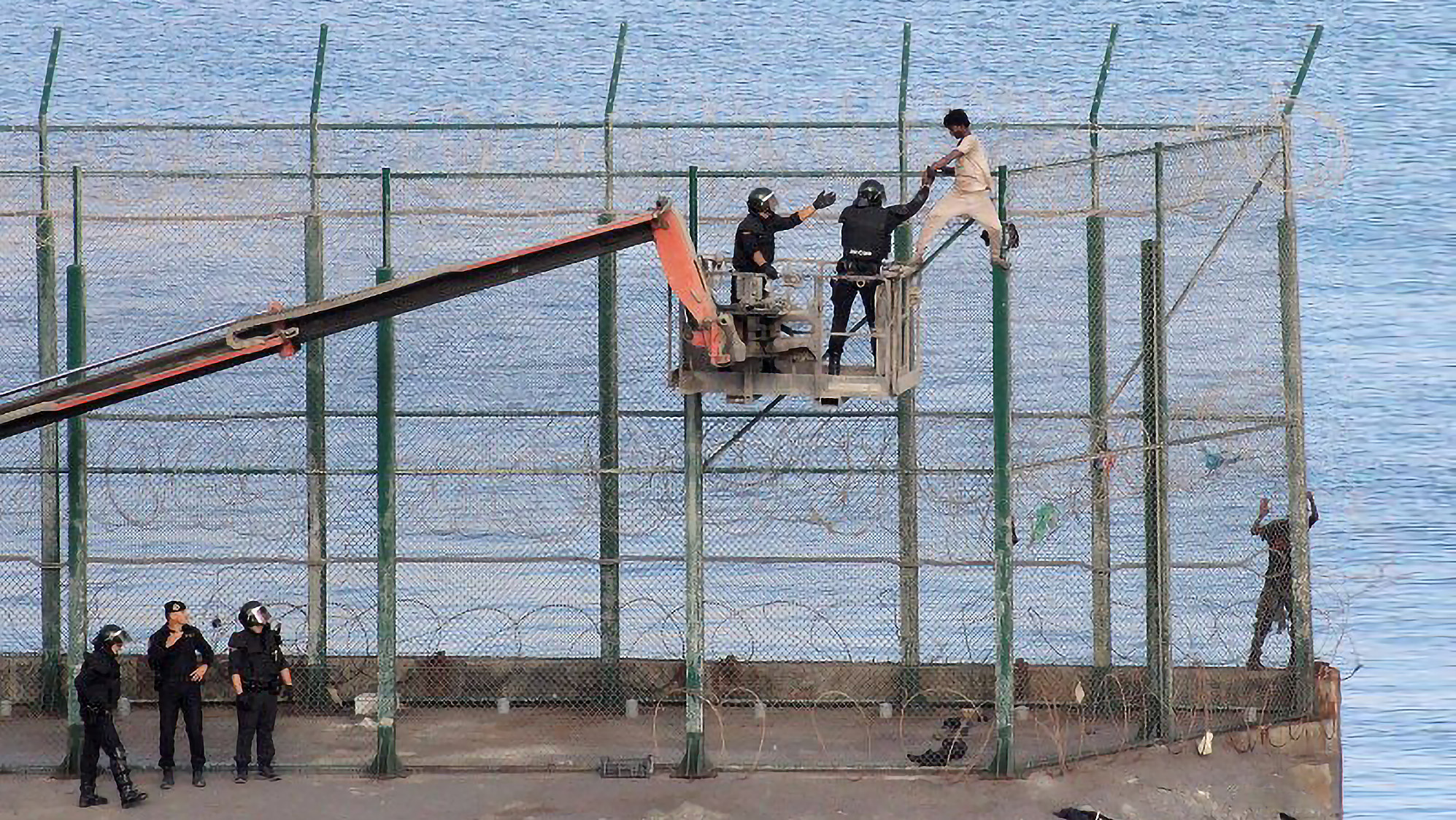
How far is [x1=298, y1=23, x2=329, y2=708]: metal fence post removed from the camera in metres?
24.6

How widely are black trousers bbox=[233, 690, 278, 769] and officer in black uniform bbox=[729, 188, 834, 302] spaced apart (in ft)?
16.5

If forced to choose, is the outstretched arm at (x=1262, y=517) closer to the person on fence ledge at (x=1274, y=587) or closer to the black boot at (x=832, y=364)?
the person on fence ledge at (x=1274, y=587)

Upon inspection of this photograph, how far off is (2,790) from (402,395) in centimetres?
2432

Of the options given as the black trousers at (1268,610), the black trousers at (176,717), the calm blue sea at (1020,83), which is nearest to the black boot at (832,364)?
the black trousers at (1268,610)

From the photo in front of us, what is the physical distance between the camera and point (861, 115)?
55.2 meters

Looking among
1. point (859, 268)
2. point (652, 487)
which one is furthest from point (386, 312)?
point (652, 487)

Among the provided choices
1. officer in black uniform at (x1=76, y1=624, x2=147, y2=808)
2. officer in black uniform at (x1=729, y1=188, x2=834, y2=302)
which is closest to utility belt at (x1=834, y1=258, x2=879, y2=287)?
officer in black uniform at (x1=729, y1=188, x2=834, y2=302)

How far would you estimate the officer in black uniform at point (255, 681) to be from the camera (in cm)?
2255

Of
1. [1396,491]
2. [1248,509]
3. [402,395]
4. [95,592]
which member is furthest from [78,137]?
[1396,491]

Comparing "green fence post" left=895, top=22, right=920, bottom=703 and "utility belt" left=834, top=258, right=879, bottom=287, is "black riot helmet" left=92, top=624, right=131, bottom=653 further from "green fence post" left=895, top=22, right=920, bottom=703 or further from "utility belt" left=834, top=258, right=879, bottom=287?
"green fence post" left=895, top=22, right=920, bottom=703

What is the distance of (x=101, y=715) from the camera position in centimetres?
2180

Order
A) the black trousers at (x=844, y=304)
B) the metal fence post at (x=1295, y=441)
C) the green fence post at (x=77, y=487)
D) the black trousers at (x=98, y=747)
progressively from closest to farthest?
the black trousers at (x=98, y=747)
the black trousers at (x=844, y=304)
the green fence post at (x=77, y=487)
the metal fence post at (x=1295, y=441)

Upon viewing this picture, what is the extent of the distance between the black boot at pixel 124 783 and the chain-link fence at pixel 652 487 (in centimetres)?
156

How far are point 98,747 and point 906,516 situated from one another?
739 cm
